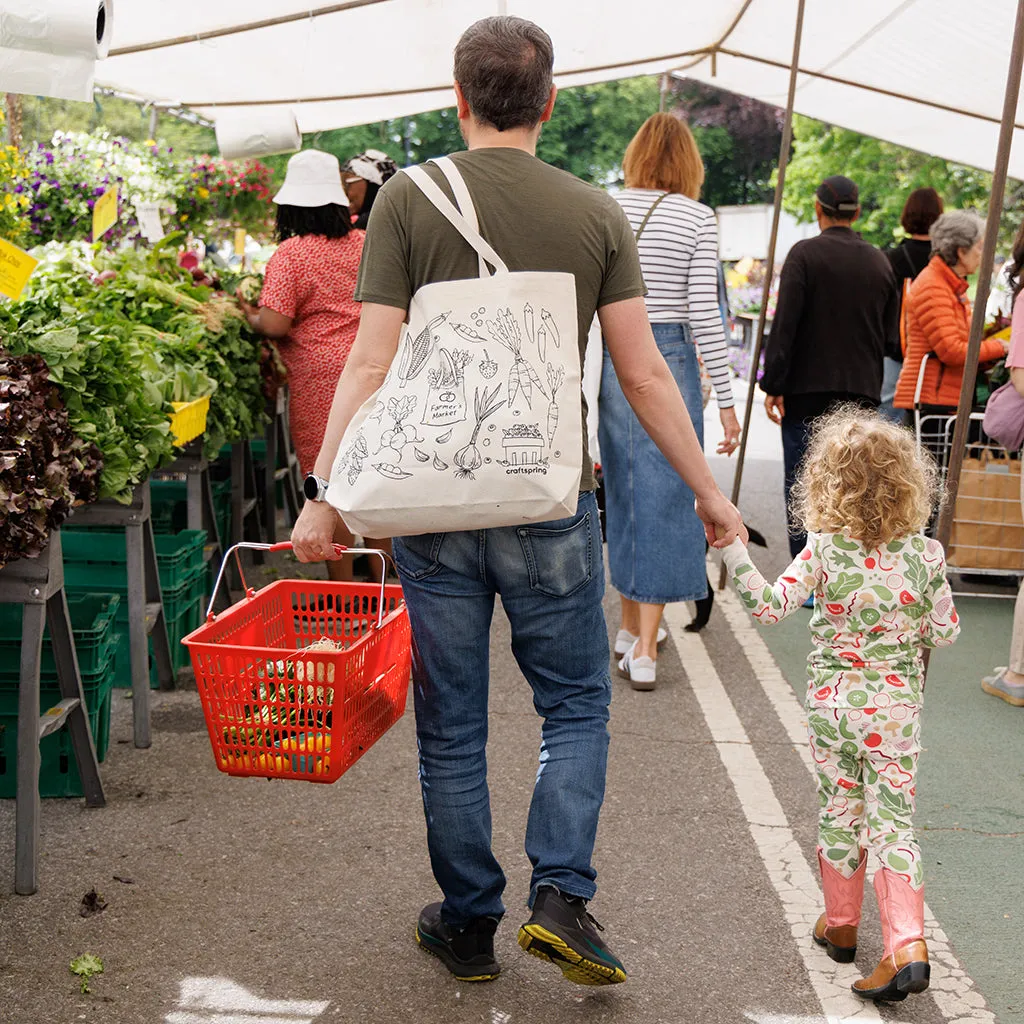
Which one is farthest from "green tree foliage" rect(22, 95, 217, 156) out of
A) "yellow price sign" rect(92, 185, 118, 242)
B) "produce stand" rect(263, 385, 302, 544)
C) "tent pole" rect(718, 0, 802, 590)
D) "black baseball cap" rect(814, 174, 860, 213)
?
"black baseball cap" rect(814, 174, 860, 213)

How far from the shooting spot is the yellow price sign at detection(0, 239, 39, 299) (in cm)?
423

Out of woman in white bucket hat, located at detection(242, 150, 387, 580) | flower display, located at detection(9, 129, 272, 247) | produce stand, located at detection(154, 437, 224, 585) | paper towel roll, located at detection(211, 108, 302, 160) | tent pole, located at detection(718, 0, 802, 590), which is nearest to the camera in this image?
produce stand, located at detection(154, 437, 224, 585)

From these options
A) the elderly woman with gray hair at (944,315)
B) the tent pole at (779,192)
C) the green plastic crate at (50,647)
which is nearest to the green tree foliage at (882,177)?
the elderly woman with gray hair at (944,315)

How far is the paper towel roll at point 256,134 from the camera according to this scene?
8.12 meters

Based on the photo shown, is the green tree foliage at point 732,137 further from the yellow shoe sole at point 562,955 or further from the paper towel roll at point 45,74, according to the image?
the yellow shoe sole at point 562,955

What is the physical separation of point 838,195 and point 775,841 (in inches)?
155

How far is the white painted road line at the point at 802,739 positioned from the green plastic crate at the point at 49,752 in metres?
2.61

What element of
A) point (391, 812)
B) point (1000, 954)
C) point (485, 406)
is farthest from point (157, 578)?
point (1000, 954)

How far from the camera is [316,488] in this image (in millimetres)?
3094

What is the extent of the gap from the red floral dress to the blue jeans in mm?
3519

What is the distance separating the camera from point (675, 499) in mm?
5801

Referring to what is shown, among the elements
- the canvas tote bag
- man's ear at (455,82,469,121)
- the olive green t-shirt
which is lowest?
the canvas tote bag

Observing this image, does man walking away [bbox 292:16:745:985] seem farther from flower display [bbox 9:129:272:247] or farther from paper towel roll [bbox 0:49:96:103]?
flower display [bbox 9:129:272:247]

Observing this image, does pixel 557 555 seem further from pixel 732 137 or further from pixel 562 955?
pixel 732 137
